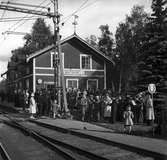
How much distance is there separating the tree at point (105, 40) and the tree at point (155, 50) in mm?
41115

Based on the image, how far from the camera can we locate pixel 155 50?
90.5 ft

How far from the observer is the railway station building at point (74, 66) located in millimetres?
39125

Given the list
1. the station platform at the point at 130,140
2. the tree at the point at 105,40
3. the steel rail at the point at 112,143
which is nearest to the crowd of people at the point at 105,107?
the station platform at the point at 130,140

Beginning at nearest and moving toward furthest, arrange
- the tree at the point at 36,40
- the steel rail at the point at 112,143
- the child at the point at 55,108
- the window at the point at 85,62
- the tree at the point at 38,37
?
the steel rail at the point at 112,143 → the child at the point at 55,108 → the window at the point at 85,62 → the tree at the point at 36,40 → the tree at the point at 38,37

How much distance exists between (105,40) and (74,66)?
3262 cm

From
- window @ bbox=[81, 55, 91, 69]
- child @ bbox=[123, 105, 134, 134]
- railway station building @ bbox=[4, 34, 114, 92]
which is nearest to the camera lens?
child @ bbox=[123, 105, 134, 134]

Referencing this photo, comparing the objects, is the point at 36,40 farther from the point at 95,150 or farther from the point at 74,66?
the point at 95,150

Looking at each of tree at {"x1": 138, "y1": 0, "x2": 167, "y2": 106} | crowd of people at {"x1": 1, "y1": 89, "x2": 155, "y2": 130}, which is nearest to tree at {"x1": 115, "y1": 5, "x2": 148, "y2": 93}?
tree at {"x1": 138, "y1": 0, "x2": 167, "y2": 106}

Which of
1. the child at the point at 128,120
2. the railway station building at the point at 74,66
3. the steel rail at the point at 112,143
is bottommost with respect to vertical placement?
the steel rail at the point at 112,143

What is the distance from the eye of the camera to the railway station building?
39.1 metres

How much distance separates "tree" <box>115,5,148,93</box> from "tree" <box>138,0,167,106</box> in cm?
2880

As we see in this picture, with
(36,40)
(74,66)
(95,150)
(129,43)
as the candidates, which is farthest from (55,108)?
(36,40)

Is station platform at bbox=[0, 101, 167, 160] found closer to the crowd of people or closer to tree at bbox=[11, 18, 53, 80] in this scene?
the crowd of people

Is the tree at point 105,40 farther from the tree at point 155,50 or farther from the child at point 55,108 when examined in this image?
the child at point 55,108
